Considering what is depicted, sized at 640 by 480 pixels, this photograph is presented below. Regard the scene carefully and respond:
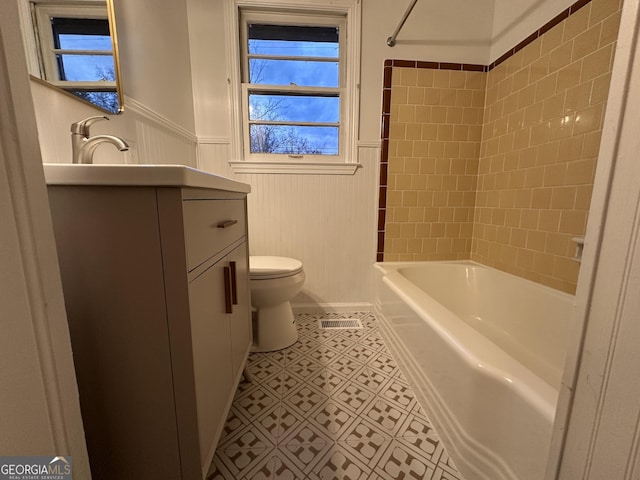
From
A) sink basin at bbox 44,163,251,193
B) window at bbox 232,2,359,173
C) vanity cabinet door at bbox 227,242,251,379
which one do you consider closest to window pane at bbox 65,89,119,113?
sink basin at bbox 44,163,251,193

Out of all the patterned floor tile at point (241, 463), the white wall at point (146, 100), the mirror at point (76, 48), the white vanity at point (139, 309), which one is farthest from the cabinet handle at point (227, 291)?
the mirror at point (76, 48)

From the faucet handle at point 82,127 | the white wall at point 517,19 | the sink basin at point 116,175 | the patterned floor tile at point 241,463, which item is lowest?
the patterned floor tile at point 241,463

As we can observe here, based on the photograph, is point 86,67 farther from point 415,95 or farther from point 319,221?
point 415,95

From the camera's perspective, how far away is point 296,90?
178cm

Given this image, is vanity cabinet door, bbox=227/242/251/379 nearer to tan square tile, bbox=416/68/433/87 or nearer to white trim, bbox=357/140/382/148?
white trim, bbox=357/140/382/148

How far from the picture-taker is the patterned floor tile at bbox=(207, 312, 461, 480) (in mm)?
842

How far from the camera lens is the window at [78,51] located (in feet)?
2.47

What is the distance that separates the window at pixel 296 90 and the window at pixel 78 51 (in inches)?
32.8

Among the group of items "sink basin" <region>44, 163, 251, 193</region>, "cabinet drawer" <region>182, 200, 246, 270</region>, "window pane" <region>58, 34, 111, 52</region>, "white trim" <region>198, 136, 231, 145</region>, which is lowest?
"cabinet drawer" <region>182, 200, 246, 270</region>

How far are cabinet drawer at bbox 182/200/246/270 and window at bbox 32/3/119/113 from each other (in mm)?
587

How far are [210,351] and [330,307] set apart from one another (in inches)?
52.0

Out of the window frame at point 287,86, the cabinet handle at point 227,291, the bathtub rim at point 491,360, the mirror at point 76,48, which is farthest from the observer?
the window frame at point 287,86

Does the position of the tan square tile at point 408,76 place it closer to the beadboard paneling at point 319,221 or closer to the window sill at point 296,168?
the beadboard paneling at point 319,221

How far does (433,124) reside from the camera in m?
1.80
